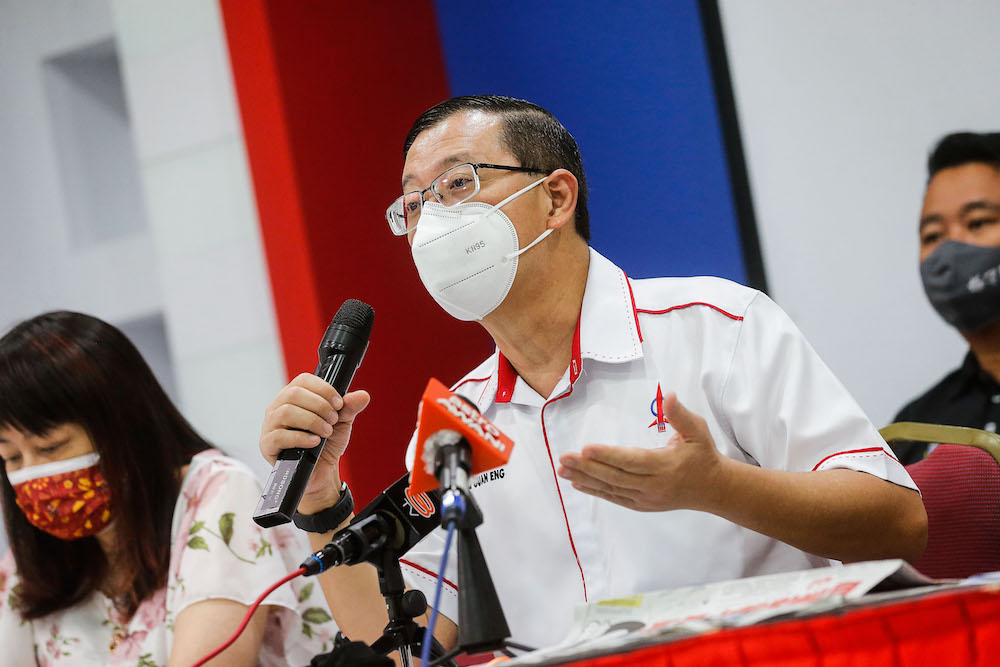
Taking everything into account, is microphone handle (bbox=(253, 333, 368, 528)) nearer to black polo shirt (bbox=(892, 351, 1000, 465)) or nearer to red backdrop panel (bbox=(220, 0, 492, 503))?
black polo shirt (bbox=(892, 351, 1000, 465))

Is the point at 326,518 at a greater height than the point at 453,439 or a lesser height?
lesser

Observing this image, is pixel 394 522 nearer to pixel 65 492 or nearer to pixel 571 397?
pixel 571 397

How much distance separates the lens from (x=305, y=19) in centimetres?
297

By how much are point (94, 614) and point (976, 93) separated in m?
2.35

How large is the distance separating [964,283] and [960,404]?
10.7 inches

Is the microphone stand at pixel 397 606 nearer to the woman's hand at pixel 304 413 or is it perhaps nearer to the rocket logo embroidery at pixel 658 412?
the woman's hand at pixel 304 413

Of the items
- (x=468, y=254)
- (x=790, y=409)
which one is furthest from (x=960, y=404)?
→ (x=468, y=254)

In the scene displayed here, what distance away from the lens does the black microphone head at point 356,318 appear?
1334 mm

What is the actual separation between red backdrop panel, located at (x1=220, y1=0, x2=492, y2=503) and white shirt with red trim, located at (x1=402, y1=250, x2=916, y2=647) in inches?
48.4

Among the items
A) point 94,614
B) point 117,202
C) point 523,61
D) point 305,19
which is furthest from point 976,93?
point 117,202

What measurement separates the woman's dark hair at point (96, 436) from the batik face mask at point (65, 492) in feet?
0.09

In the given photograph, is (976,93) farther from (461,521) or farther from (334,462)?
(461,521)

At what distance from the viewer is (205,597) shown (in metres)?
1.88

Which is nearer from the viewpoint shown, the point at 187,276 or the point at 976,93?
the point at 976,93
